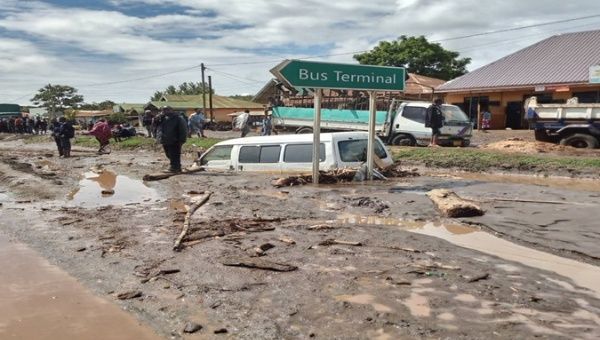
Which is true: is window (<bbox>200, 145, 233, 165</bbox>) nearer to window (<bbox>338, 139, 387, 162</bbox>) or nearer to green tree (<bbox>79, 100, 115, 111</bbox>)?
window (<bbox>338, 139, 387, 162</bbox>)

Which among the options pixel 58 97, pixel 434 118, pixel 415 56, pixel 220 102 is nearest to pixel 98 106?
pixel 58 97

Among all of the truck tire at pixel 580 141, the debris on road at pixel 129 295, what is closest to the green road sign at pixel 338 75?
the debris on road at pixel 129 295

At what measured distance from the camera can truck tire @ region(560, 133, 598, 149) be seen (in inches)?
653

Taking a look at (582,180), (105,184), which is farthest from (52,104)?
(582,180)

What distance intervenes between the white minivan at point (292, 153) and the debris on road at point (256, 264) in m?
5.58

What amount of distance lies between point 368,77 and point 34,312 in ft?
25.3

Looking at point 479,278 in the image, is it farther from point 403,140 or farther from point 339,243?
point 403,140

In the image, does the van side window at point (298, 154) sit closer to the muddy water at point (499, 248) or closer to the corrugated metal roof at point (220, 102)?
the muddy water at point (499, 248)

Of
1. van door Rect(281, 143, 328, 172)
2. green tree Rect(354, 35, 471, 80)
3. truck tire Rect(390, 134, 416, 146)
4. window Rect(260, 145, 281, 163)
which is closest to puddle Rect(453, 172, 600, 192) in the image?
van door Rect(281, 143, 328, 172)

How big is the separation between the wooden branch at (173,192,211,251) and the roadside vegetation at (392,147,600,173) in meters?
8.18

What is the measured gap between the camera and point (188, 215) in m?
7.62

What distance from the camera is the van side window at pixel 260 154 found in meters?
11.5

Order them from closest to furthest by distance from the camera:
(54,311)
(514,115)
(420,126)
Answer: (54,311) → (420,126) → (514,115)

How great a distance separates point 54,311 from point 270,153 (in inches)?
283
